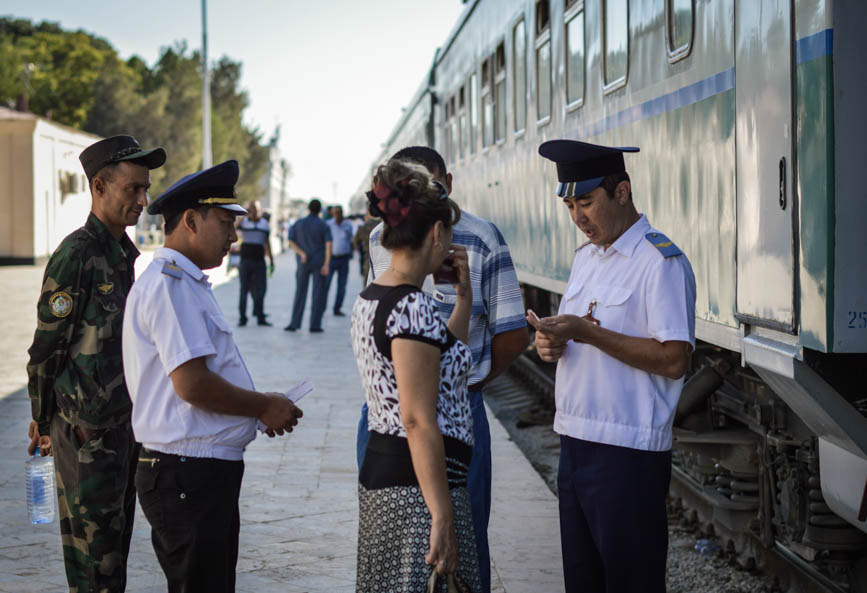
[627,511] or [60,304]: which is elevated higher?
[60,304]

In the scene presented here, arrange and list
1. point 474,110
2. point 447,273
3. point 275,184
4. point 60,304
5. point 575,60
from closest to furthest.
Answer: point 447,273 < point 60,304 < point 575,60 < point 474,110 < point 275,184

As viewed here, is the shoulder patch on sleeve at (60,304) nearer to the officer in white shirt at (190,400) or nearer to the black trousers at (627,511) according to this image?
the officer in white shirt at (190,400)

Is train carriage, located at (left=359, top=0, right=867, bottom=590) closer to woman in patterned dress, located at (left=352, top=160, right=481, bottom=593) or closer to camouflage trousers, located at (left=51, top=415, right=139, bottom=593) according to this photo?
woman in patterned dress, located at (left=352, top=160, right=481, bottom=593)

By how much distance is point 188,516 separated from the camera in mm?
3359

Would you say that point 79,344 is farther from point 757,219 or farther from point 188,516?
point 757,219

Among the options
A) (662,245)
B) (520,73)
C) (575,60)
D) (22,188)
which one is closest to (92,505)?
(662,245)

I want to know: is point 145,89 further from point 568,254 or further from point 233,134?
point 568,254

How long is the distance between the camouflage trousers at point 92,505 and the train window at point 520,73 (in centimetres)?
683

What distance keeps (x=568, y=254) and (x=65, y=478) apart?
467cm

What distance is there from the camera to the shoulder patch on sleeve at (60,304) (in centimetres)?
389

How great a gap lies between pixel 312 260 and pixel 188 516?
538 inches

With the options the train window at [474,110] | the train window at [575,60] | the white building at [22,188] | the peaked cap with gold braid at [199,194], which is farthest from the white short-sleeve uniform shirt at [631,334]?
the white building at [22,188]

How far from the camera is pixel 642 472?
3.47 meters

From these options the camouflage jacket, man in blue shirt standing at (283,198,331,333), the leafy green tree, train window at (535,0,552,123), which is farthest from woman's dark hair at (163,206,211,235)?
the leafy green tree
